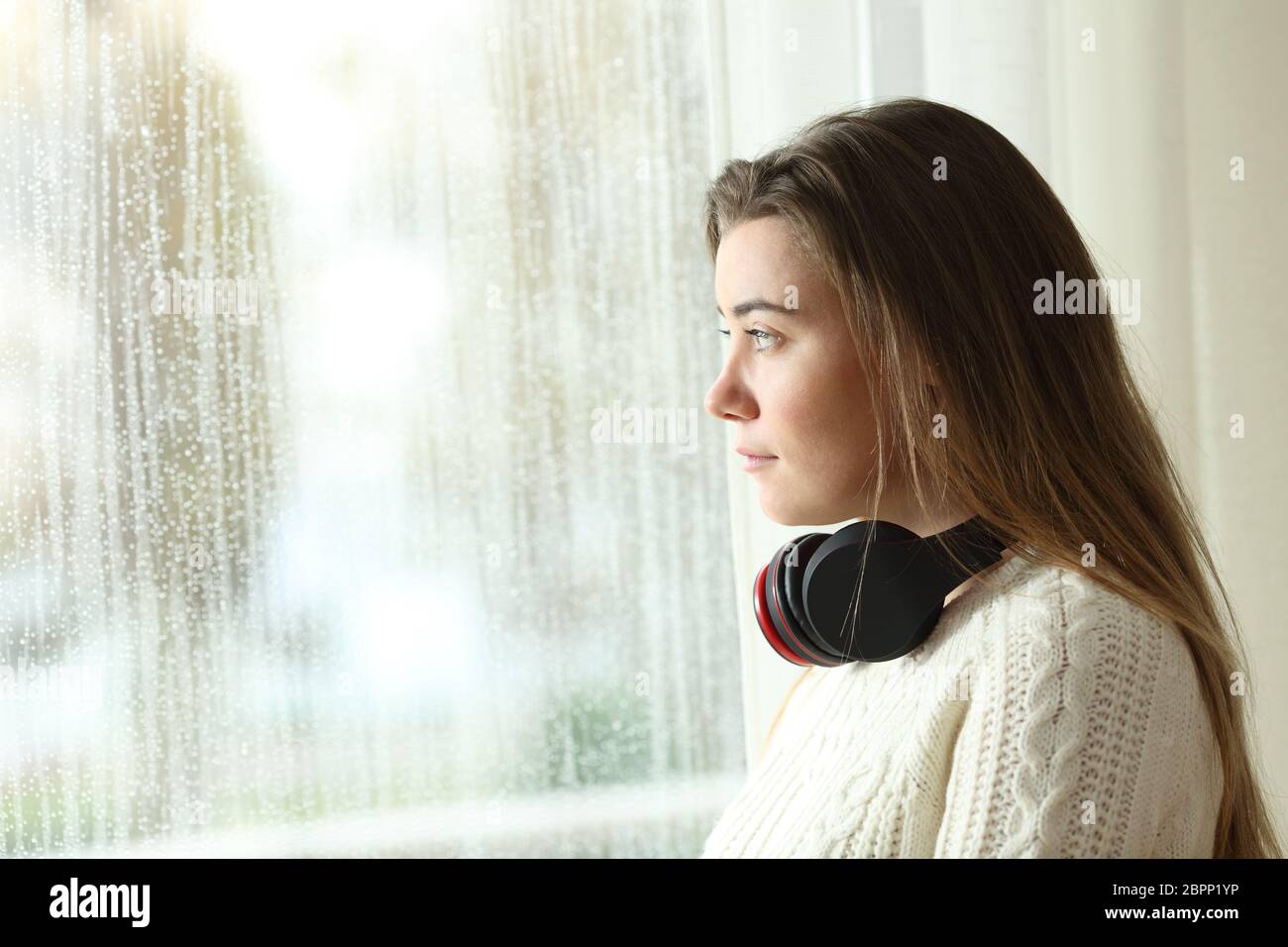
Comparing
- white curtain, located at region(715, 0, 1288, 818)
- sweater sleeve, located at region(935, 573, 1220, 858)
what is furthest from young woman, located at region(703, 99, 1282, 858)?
white curtain, located at region(715, 0, 1288, 818)

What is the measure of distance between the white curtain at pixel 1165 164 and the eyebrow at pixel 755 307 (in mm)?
441

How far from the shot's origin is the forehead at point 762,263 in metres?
0.70

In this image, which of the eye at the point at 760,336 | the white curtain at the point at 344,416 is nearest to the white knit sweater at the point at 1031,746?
the eye at the point at 760,336

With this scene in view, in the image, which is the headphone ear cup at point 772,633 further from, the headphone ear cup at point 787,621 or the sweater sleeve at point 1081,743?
the sweater sleeve at point 1081,743

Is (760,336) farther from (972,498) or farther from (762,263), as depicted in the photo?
(972,498)

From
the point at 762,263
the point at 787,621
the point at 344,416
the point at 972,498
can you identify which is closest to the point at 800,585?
the point at 787,621

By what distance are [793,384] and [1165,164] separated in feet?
2.26

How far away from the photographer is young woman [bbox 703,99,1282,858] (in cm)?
56

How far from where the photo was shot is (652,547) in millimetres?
1264

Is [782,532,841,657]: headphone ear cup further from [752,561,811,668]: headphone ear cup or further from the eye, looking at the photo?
the eye

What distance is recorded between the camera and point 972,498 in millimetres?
659

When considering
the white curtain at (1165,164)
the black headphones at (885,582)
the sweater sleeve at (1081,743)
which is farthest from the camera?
the white curtain at (1165,164)

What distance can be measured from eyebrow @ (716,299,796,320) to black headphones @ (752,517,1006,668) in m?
0.16
